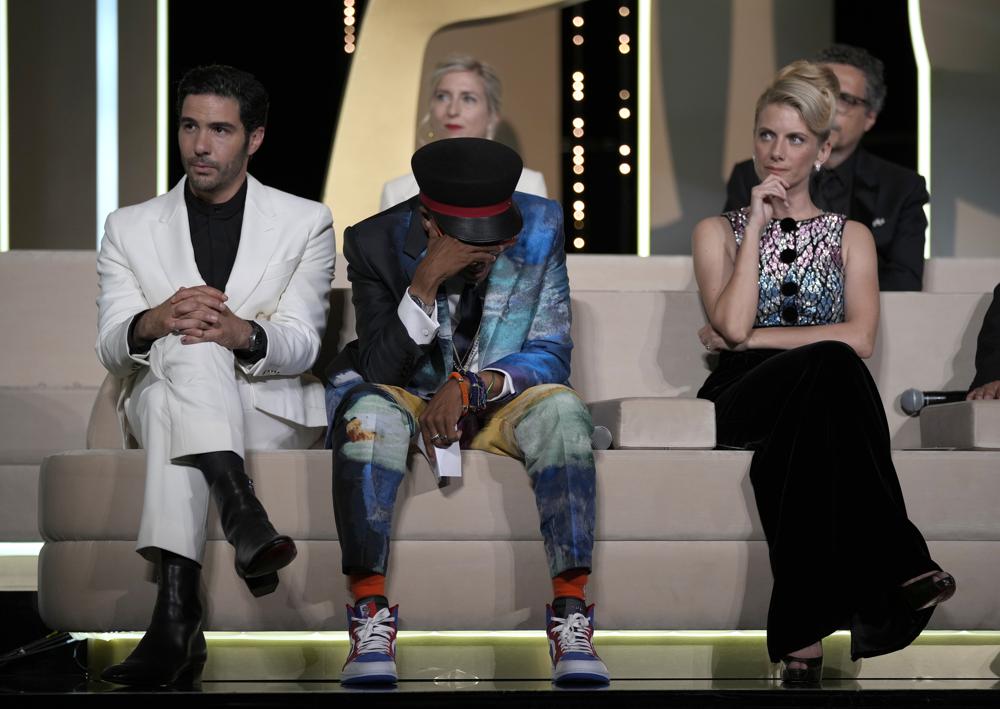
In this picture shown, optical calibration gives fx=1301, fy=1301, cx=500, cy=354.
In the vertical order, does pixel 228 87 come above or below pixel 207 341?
above

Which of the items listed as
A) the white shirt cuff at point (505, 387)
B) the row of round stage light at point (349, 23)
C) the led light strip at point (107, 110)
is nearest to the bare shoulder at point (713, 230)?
the white shirt cuff at point (505, 387)

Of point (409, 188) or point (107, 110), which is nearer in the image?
point (409, 188)

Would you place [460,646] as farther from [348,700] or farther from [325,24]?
[325,24]

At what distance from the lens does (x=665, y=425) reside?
106 inches

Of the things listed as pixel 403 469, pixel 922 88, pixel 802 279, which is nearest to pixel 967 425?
pixel 802 279

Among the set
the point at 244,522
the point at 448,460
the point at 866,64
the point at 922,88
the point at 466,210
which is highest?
the point at 922,88

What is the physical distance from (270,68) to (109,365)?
11.2 feet

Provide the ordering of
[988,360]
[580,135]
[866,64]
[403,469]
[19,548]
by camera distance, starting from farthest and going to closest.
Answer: [580,135] → [866,64] → [19,548] → [988,360] → [403,469]

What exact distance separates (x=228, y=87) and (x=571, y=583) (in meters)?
1.33

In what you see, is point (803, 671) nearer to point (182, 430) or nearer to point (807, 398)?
point (807, 398)

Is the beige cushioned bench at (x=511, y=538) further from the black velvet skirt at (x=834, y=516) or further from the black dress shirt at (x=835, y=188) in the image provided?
the black dress shirt at (x=835, y=188)

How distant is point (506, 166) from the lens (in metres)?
2.60

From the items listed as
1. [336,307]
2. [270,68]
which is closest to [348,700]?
[336,307]

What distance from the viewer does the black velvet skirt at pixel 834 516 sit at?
92.0 inches
